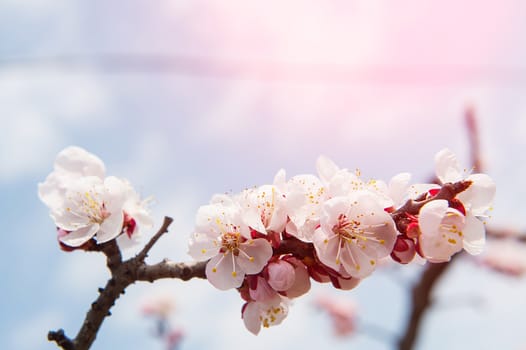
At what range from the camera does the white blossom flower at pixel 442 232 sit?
92 centimetres

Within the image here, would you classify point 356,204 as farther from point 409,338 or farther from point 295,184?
point 409,338

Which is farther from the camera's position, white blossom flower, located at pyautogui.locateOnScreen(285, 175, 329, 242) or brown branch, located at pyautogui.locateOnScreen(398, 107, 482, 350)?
brown branch, located at pyautogui.locateOnScreen(398, 107, 482, 350)

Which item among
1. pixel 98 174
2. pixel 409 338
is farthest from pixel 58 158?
pixel 409 338

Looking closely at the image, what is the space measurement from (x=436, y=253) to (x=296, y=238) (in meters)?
0.29

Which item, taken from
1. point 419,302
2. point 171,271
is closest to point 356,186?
point 171,271

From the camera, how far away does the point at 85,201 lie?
122 centimetres

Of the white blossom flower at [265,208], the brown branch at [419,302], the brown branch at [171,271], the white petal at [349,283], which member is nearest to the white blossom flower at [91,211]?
the brown branch at [171,271]

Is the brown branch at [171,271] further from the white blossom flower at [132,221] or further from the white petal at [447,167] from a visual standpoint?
the white petal at [447,167]

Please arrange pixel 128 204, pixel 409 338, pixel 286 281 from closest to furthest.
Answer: pixel 286 281
pixel 128 204
pixel 409 338

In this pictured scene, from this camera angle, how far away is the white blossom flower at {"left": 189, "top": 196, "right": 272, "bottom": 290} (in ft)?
3.33

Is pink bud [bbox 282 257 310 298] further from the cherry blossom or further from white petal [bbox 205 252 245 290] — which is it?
the cherry blossom

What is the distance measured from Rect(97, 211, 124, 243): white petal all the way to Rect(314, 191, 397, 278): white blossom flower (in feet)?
1.75

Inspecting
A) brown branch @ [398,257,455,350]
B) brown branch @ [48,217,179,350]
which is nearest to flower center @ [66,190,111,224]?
brown branch @ [48,217,179,350]

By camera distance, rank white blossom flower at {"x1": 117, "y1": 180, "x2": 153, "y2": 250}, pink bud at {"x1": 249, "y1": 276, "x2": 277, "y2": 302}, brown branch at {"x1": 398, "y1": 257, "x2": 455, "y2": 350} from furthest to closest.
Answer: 1. brown branch at {"x1": 398, "y1": 257, "x2": 455, "y2": 350}
2. white blossom flower at {"x1": 117, "y1": 180, "x2": 153, "y2": 250}
3. pink bud at {"x1": 249, "y1": 276, "x2": 277, "y2": 302}
